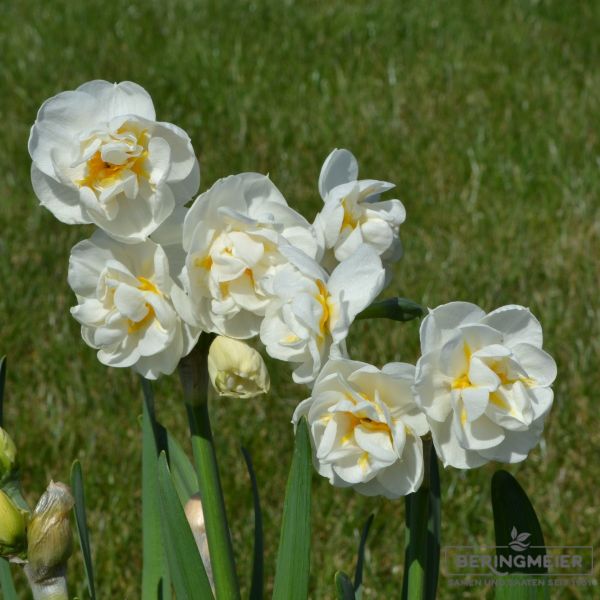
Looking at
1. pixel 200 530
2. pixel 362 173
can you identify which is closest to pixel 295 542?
pixel 200 530

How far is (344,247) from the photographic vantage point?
836mm

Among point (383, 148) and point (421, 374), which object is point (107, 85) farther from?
point (383, 148)

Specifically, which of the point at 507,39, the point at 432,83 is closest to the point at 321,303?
the point at 432,83

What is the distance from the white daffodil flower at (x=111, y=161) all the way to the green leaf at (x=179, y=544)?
0.22m

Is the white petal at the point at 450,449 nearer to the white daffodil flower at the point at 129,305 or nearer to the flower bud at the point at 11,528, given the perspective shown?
the white daffodil flower at the point at 129,305

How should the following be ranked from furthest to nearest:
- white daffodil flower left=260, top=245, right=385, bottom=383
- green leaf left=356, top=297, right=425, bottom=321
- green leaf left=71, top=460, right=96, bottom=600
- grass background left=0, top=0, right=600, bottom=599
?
1. grass background left=0, top=0, right=600, bottom=599
2. green leaf left=71, top=460, right=96, bottom=600
3. green leaf left=356, top=297, right=425, bottom=321
4. white daffodil flower left=260, top=245, right=385, bottom=383

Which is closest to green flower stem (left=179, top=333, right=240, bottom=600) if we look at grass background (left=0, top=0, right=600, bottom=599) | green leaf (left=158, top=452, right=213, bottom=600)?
green leaf (left=158, top=452, right=213, bottom=600)

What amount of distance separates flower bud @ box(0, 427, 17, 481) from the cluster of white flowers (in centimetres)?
13

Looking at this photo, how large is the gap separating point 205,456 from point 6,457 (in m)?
0.17

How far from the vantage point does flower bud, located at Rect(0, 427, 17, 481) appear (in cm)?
89

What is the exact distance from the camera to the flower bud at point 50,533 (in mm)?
844

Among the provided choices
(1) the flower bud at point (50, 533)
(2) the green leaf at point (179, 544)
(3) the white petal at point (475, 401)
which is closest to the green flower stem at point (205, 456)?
(2) the green leaf at point (179, 544)

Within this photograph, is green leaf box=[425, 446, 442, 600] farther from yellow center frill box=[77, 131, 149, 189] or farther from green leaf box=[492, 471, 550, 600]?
yellow center frill box=[77, 131, 149, 189]

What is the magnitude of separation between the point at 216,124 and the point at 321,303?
2.68 metres
